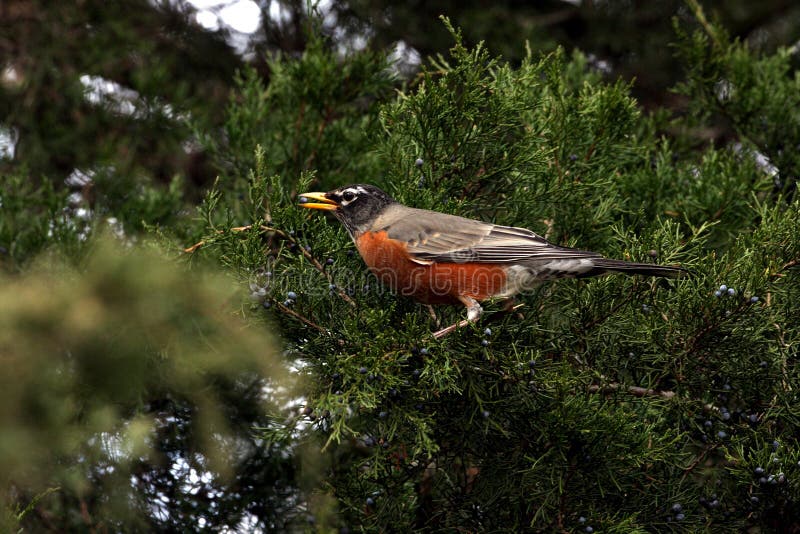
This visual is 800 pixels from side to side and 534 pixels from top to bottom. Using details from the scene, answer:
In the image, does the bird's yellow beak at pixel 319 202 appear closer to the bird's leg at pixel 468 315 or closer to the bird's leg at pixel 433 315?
the bird's leg at pixel 433 315

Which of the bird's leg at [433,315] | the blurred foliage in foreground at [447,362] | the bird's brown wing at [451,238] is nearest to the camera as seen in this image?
the blurred foliage in foreground at [447,362]

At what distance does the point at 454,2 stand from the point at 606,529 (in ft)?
13.5

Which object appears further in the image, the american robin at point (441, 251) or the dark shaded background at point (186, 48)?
the dark shaded background at point (186, 48)

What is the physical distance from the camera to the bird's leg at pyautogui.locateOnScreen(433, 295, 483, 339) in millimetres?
2853

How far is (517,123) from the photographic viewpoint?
3326mm

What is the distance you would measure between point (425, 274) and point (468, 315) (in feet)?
1.26

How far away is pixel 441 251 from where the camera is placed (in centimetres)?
369

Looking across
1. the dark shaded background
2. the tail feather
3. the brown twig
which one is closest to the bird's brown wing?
the tail feather

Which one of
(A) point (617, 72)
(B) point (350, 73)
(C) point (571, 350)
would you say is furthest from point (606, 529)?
(A) point (617, 72)

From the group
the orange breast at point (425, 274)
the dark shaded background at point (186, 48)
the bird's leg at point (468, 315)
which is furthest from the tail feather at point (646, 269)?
the dark shaded background at point (186, 48)

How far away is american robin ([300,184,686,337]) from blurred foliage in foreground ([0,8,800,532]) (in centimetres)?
10

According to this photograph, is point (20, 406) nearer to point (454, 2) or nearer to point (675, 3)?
point (454, 2)

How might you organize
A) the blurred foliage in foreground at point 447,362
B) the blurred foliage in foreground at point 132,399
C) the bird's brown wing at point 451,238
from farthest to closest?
the bird's brown wing at point 451,238 → the blurred foliage in foreground at point 447,362 → the blurred foliage in foreground at point 132,399

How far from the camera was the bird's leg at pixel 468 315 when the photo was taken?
2853mm
